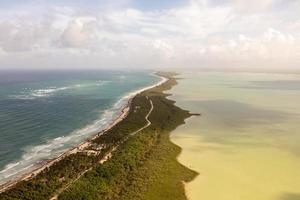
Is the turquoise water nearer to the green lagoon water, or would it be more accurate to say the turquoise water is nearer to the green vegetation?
the green vegetation

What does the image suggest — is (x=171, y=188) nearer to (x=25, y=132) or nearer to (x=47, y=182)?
(x=47, y=182)

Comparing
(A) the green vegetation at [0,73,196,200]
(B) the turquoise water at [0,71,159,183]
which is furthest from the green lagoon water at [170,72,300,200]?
(B) the turquoise water at [0,71,159,183]

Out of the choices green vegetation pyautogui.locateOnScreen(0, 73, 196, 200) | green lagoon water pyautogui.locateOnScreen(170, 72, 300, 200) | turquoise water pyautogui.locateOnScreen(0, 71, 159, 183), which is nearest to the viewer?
green vegetation pyautogui.locateOnScreen(0, 73, 196, 200)

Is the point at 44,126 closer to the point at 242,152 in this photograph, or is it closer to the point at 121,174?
the point at 121,174

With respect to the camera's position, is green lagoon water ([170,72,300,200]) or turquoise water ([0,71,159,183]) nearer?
green lagoon water ([170,72,300,200])

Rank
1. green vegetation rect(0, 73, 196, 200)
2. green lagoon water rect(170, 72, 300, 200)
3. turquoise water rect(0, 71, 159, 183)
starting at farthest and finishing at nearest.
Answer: turquoise water rect(0, 71, 159, 183) < green lagoon water rect(170, 72, 300, 200) < green vegetation rect(0, 73, 196, 200)

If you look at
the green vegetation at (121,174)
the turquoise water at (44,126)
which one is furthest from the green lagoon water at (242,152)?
the turquoise water at (44,126)

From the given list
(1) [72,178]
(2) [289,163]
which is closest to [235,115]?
(2) [289,163]

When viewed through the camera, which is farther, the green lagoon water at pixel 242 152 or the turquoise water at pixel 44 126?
the turquoise water at pixel 44 126

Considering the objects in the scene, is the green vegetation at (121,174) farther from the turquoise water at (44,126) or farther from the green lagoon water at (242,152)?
the turquoise water at (44,126)
